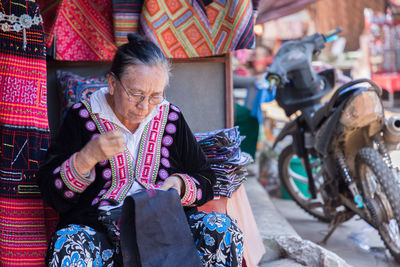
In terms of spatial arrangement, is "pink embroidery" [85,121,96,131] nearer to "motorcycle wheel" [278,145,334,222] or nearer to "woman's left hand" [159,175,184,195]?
"woman's left hand" [159,175,184,195]

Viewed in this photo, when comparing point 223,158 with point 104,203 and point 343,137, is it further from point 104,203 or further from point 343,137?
point 343,137

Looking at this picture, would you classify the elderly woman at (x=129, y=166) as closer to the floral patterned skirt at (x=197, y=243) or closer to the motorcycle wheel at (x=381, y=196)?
the floral patterned skirt at (x=197, y=243)

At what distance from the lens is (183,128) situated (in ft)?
7.37

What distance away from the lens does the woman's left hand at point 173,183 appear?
79.7 inches

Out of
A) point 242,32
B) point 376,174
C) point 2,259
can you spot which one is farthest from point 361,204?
point 2,259

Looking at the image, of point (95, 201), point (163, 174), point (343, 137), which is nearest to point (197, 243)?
point (163, 174)

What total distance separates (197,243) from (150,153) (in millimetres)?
433

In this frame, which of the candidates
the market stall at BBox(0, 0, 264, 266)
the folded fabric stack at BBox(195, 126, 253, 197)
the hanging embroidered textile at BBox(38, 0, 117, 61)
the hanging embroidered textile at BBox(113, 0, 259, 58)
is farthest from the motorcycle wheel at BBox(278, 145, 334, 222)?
the hanging embroidered textile at BBox(38, 0, 117, 61)

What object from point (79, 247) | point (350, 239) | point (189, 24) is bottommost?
point (350, 239)

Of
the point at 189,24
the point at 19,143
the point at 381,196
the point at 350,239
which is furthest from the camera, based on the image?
the point at 350,239

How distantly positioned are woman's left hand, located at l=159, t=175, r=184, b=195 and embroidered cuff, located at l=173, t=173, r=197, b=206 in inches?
0.8

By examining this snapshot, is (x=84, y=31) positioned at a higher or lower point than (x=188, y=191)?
higher

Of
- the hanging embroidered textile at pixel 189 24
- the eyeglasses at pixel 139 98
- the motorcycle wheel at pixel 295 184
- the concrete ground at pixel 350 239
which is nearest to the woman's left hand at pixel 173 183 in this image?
the eyeglasses at pixel 139 98

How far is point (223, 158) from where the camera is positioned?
252 cm
